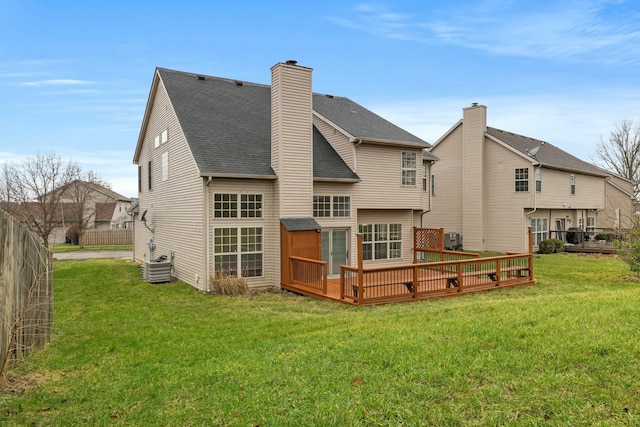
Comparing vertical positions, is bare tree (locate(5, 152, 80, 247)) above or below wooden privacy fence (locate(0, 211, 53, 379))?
above

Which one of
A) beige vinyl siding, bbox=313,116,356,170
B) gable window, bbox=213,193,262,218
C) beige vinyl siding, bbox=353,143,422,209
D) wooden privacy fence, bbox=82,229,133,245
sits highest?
beige vinyl siding, bbox=313,116,356,170

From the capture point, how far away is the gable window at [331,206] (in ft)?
47.0

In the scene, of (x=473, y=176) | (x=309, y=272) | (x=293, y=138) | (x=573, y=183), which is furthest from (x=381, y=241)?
(x=573, y=183)

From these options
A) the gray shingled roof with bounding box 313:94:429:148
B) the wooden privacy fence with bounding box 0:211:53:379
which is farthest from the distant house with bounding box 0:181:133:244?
the wooden privacy fence with bounding box 0:211:53:379

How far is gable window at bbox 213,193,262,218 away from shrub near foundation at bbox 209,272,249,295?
1.83m

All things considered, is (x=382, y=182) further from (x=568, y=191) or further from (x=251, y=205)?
(x=568, y=191)

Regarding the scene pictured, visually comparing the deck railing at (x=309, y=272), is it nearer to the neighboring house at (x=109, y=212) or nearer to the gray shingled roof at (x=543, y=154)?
the gray shingled roof at (x=543, y=154)

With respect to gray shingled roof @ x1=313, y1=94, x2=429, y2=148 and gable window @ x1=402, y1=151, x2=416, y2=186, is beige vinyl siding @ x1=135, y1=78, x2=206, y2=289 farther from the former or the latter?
gable window @ x1=402, y1=151, x2=416, y2=186

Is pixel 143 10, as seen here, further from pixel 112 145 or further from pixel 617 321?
pixel 112 145

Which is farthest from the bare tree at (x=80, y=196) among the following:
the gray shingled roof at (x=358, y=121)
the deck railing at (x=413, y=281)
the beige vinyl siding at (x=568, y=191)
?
the beige vinyl siding at (x=568, y=191)

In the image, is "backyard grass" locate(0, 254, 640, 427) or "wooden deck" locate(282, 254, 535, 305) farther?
"wooden deck" locate(282, 254, 535, 305)

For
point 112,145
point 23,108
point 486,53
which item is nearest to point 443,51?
point 486,53

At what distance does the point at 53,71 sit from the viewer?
1956 centimetres

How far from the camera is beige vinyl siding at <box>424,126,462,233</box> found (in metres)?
25.6
